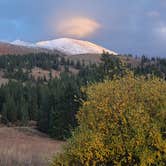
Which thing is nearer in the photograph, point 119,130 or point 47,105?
point 119,130

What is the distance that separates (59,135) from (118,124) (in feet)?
154

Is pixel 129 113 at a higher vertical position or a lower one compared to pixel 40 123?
higher

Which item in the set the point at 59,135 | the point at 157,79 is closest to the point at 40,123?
the point at 59,135

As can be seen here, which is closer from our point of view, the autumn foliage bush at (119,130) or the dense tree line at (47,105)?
the autumn foliage bush at (119,130)

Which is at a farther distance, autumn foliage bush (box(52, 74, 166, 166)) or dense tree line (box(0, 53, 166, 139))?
dense tree line (box(0, 53, 166, 139))

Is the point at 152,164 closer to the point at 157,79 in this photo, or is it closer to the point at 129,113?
the point at 129,113

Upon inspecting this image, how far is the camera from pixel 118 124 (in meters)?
11.4

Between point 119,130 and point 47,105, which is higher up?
point 119,130

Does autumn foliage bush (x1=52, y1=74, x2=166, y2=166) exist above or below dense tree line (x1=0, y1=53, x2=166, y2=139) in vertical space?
above

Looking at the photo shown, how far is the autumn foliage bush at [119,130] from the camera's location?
11.1 metres

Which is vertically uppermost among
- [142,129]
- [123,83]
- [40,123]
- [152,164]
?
[123,83]

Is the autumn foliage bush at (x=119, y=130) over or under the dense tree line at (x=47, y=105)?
→ over

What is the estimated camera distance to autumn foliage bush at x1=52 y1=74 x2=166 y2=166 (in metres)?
11.1

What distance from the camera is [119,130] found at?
11.3 meters
